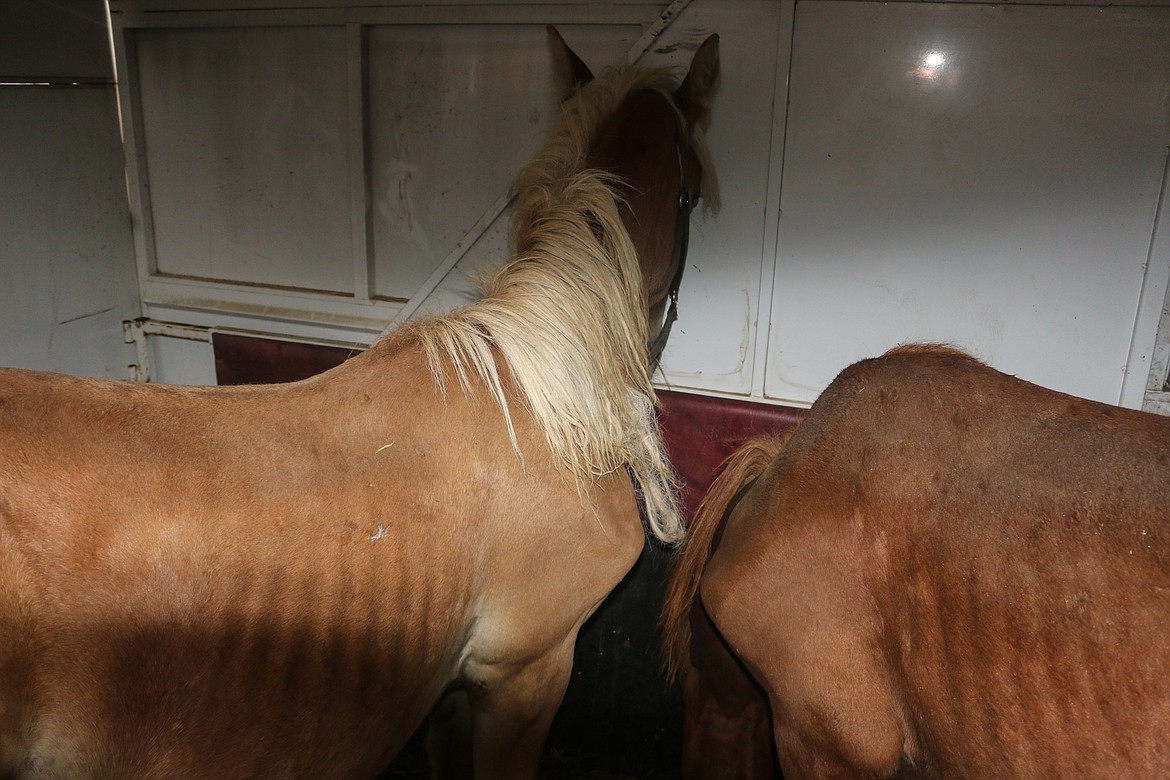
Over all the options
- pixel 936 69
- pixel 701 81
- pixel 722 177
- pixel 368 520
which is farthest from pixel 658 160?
pixel 368 520

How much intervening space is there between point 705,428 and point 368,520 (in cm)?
121

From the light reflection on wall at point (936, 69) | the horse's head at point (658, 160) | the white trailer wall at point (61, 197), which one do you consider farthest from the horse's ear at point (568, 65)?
the white trailer wall at point (61, 197)

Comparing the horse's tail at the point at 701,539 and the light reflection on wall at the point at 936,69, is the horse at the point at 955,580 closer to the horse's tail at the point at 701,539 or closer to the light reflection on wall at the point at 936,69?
the horse's tail at the point at 701,539

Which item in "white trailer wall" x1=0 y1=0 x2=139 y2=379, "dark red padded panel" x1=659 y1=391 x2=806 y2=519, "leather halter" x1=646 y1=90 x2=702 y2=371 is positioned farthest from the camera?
"white trailer wall" x1=0 y1=0 x2=139 y2=379

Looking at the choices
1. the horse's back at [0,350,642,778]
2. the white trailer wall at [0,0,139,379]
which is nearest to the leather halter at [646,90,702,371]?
the horse's back at [0,350,642,778]

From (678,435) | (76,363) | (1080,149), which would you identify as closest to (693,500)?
(678,435)

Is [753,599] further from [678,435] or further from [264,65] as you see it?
[264,65]

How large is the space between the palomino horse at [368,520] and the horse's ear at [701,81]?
0.02m

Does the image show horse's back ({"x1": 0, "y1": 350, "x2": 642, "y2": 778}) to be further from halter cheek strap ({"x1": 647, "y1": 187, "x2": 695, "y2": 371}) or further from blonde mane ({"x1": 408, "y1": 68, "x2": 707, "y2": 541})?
halter cheek strap ({"x1": 647, "y1": 187, "x2": 695, "y2": 371})

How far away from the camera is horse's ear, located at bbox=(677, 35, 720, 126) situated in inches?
69.9

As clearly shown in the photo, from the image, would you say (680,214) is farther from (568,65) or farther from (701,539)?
(701,539)

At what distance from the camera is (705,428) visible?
7.02 feet

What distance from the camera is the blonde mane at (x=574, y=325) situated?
1369mm

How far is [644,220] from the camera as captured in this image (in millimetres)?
1649
